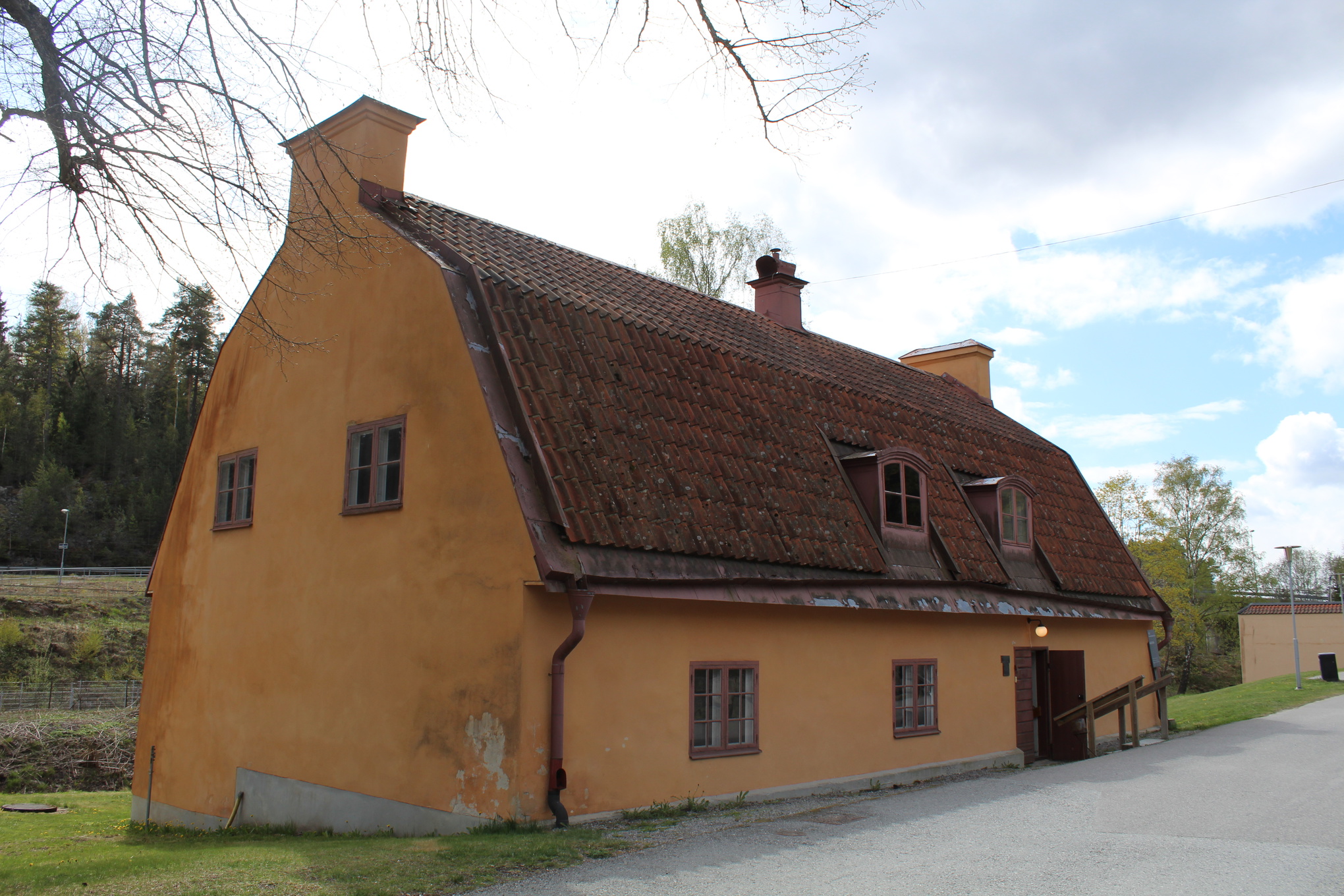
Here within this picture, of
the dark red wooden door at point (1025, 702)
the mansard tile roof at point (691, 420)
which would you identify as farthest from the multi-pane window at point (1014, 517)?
the dark red wooden door at point (1025, 702)

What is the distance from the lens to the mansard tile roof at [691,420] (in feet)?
31.1

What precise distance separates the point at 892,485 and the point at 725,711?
15.1 feet

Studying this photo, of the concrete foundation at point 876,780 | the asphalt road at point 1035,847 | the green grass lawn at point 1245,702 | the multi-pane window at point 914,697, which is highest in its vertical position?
the multi-pane window at point 914,697

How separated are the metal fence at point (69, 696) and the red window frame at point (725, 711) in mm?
29578

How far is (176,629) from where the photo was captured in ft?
44.4

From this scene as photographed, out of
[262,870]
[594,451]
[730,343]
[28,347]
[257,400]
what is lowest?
[262,870]

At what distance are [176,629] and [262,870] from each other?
7.87 m

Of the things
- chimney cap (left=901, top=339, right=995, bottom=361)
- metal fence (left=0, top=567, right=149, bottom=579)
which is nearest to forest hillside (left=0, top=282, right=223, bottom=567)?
metal fence (left=0, top=567, right=149, bottom=579)

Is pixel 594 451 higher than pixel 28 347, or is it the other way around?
pixel 28 347

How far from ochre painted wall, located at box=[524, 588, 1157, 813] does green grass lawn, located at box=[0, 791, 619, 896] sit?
1094 millimetres

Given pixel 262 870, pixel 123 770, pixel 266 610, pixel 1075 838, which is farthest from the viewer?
pixel 123 770

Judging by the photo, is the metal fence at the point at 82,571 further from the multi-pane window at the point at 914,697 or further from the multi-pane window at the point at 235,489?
the multi-pane window at the point at 914,697

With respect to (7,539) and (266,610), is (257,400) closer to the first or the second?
(266,610)

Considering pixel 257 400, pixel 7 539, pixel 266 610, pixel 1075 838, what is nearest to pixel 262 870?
pixel 266 610
